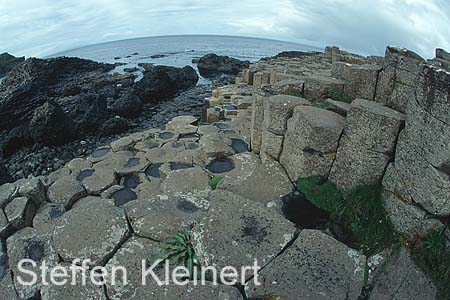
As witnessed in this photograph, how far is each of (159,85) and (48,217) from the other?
39.7 ft

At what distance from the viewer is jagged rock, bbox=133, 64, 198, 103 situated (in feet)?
50.0

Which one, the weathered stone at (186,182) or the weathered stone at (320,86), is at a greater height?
the weathered stone at (320,86)

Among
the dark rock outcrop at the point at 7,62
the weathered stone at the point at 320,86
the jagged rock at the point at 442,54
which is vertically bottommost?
the dark rock outcrop at the point at 7,62

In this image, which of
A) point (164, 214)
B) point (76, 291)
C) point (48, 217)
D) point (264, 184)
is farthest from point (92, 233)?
point (264, 184)

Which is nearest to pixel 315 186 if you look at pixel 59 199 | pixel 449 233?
pixel 449 233

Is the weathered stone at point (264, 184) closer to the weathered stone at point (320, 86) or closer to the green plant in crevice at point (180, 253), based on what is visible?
the green plant in crevice at point (180, 253)

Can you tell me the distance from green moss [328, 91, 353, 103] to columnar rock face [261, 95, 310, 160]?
51 cm

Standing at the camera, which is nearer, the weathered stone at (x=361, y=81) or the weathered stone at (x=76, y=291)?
the weathered stone at (x=76, y=291)

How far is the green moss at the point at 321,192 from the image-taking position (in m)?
4.23

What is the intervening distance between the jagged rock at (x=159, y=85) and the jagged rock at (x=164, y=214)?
422 inches

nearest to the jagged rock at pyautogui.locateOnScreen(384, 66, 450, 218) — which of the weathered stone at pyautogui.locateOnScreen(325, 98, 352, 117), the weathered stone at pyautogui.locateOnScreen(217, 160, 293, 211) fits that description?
the weathered stone at pyautogui.locateOnScreen(325, 98, 352, 117)

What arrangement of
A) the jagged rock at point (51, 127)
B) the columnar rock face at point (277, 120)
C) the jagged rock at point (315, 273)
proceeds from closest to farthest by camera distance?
the jagged rock at point (315, 273)
the columnar rock face at point (277, 120)
the jagged rock at point (51, 127)

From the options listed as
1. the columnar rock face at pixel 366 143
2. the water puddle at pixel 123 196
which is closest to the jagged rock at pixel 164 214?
the water puddle at pixel 123 196

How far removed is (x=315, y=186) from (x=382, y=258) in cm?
127
